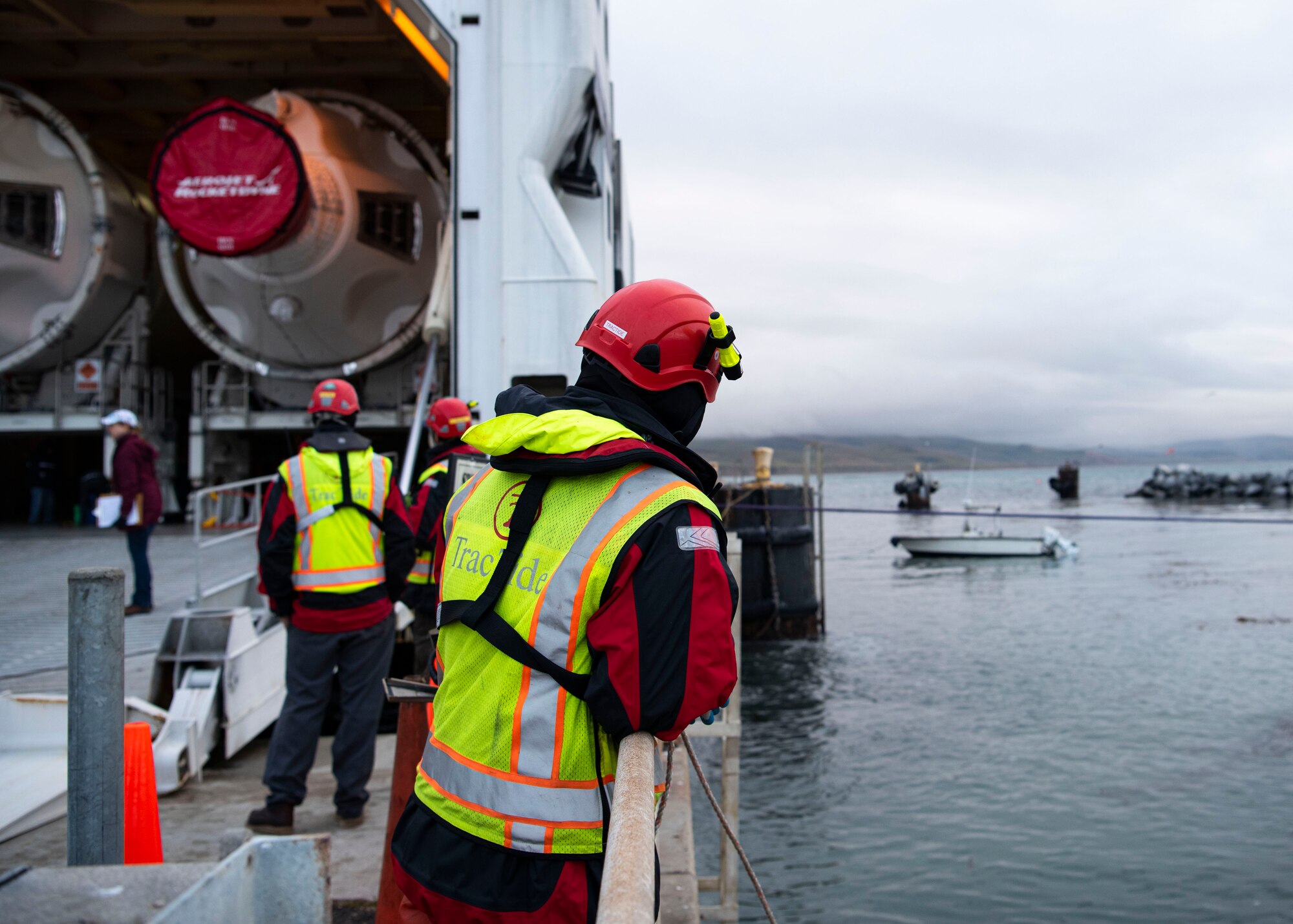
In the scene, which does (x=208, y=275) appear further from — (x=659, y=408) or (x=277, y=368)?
(x=659, y=408)

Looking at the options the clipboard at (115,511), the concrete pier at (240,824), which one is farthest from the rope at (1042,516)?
the clipboard at (115,511)

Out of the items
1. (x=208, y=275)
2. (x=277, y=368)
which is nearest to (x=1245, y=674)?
(x=277, y=368)

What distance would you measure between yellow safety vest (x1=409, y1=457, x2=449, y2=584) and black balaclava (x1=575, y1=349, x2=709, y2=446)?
290 cm

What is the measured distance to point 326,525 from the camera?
13.0ft

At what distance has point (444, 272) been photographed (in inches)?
273

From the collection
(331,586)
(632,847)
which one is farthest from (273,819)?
(632,847)

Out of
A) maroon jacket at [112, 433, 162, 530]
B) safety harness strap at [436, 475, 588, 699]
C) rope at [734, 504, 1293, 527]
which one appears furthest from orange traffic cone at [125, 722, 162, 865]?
maroon jacket at [112, 433, 162, 530]

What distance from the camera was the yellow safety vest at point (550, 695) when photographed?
5.18 ft

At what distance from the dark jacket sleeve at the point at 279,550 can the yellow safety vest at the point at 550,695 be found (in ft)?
8.08

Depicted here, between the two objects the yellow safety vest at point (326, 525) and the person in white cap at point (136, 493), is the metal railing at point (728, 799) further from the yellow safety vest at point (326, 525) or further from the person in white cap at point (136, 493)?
the person in white cap at point (136, 493)

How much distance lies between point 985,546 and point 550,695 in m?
29.9

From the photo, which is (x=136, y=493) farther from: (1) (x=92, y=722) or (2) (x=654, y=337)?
(2) (x=654, y=337)

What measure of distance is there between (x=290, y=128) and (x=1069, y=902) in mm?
9125

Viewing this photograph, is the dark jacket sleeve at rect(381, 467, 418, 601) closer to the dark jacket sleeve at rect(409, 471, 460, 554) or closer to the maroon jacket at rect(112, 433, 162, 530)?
the dark jacket sleeve at rect(409, 471, 460, 554)
